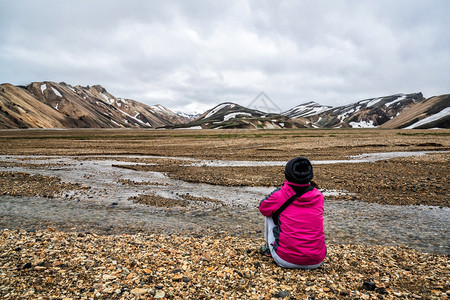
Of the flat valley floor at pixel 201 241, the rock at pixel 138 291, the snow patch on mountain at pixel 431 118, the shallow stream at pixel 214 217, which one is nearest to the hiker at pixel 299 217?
the flat valley floor at pixel 201 241

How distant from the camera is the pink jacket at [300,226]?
6051mm

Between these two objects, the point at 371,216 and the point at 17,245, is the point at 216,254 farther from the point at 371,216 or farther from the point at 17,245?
the point at 371,216

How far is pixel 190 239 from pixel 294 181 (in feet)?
15.0

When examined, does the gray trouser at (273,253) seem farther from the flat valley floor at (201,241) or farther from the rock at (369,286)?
the rock at (369,286)

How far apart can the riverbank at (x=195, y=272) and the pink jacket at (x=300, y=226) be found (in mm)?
481

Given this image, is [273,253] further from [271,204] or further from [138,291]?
[138,291]

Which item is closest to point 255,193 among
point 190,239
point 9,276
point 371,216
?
point 371,216

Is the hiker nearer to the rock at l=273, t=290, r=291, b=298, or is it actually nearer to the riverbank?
the riverbank

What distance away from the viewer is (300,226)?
6059 millimetres

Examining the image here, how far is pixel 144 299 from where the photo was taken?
5305mm

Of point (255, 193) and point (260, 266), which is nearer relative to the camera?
point (260, 266)

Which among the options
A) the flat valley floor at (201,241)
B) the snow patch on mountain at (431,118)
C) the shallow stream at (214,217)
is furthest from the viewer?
the snow patch on mountain at (431,118)

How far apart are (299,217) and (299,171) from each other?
3.48 feet

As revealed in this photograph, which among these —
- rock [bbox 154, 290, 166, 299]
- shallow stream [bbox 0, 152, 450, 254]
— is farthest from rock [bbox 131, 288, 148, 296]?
shallow stream [bbox 0, 152, 450, 254]
